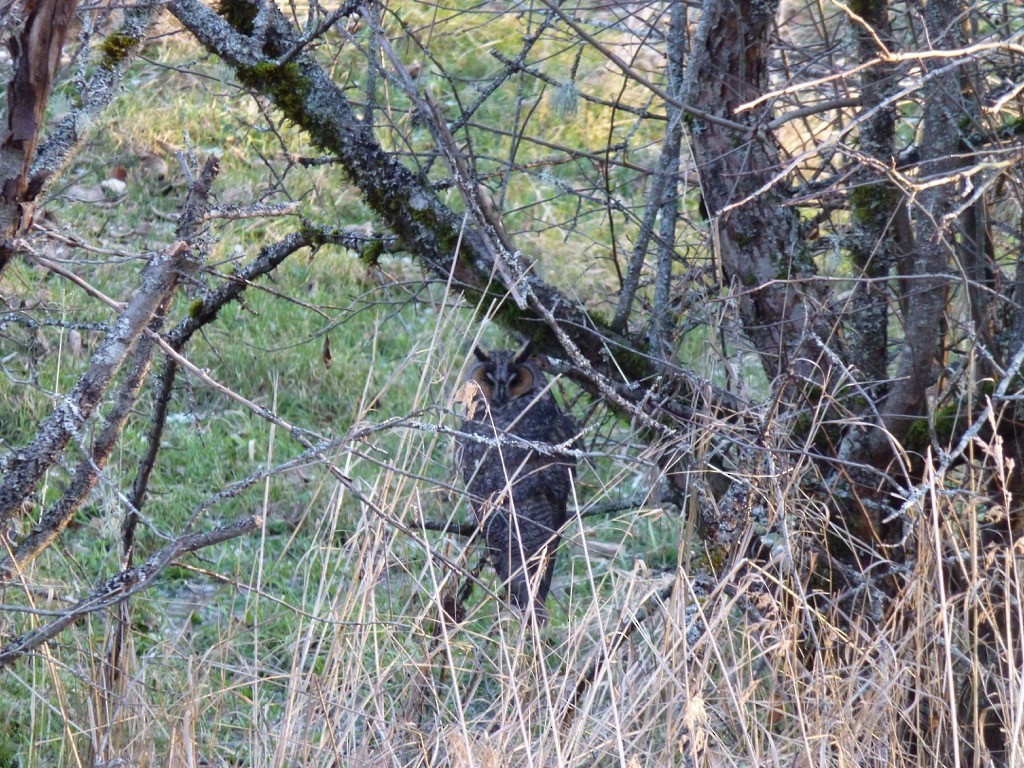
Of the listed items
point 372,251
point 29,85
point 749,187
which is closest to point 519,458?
point 372,251

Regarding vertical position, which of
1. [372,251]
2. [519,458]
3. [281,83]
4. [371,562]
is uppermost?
[281,83]

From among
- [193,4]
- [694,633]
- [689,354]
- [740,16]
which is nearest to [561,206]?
[689,354]

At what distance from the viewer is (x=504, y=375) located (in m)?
4.57

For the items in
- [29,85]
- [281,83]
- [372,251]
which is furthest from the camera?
[372,251]

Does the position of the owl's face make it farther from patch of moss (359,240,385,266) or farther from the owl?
patch of moss (359,240,385,266)

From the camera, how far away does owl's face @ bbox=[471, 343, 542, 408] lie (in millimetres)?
4523

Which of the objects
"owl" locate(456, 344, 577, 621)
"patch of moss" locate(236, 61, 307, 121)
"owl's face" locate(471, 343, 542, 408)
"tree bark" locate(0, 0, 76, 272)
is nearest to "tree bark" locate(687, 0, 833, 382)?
"owl" locate(456, 344, 577, 621)

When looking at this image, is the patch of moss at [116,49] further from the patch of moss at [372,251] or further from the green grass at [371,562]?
the patch of moss at [372,251]

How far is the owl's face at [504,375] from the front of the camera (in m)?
4.52

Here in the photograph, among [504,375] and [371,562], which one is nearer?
[371,562]

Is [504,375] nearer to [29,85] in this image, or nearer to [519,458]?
[519,458]

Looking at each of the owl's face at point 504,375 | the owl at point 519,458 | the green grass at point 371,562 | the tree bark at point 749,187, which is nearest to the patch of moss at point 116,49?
the green grass at point 371,562

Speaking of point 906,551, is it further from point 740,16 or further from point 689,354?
point 689,354

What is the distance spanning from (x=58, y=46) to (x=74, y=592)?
1.72 m
